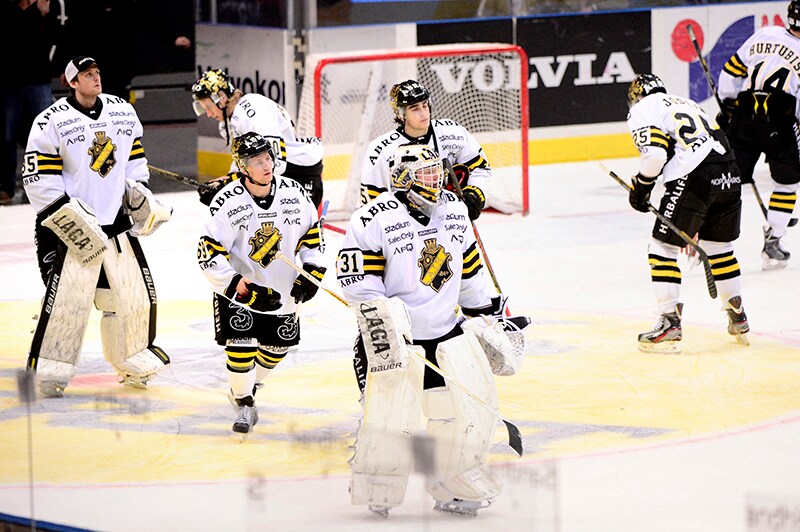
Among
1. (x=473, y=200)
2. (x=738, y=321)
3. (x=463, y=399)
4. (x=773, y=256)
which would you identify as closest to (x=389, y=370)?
(x=463, y=399)

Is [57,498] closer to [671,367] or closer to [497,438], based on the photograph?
[497,438]

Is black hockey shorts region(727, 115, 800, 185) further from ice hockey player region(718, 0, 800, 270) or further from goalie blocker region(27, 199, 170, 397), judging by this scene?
goalie blocker region(27, 199, 170, 397)

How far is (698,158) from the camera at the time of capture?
677 centimetres

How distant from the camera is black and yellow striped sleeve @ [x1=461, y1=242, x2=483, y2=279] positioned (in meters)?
4.75

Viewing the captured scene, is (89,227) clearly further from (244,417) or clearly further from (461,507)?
(461,507)

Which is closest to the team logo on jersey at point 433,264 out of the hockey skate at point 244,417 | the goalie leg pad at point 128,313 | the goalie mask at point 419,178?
the goalie mask at point 419,178

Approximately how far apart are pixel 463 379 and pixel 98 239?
7.17 feet

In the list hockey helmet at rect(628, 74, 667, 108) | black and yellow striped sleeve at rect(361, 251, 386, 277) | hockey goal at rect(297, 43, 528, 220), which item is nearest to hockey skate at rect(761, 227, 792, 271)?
hockey helmet at rect(628, 74, 667, 108)

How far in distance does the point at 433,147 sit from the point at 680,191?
125 cm

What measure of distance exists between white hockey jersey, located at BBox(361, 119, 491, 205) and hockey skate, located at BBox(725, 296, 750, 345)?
1.34 meters

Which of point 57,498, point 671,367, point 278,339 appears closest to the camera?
point 57,498

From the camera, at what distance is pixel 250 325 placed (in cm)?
548

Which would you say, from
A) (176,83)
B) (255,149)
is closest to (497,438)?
(255,149)

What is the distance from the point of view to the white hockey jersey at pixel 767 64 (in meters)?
8.68
